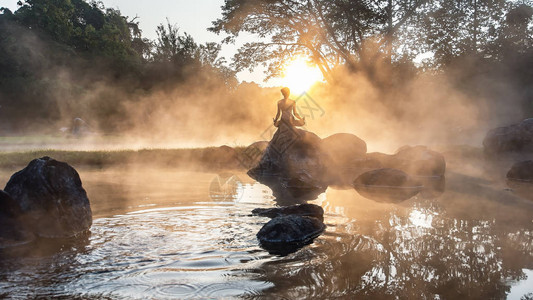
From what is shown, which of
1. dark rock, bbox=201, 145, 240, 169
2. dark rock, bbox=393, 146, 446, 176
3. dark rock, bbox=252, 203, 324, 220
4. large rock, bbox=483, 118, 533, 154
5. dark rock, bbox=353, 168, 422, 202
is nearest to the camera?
dark rock, bbox=252, 203, 324, 220

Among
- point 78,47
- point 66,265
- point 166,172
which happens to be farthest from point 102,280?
point 78,47

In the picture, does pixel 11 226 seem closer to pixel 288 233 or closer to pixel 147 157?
pixel 288 233

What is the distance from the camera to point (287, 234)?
5105mm

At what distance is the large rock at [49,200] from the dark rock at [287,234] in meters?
2.53

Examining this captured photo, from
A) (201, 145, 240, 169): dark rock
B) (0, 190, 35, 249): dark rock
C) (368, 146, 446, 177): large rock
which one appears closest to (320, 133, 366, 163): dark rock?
(368, 146, 446, 177): large rock

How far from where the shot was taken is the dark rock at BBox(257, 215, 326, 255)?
486 centimetres

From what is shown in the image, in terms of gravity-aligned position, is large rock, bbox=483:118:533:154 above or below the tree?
below

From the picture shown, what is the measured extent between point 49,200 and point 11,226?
0.58m

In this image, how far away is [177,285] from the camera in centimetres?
359

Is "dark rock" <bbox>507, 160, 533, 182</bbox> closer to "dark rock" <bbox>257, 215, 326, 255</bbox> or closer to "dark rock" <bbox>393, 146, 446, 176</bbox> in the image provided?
"dark rock" <bbox>393, 146, 446, 176</bbox>

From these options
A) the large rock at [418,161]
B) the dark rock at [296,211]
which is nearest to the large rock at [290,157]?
the large rock at [418,161]

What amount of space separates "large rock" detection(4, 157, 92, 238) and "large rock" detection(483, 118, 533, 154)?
1642 cm

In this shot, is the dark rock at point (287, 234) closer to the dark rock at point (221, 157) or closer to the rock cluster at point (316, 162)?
the rock cluster at point (316, 162)

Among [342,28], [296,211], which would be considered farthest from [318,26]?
[296,211]
